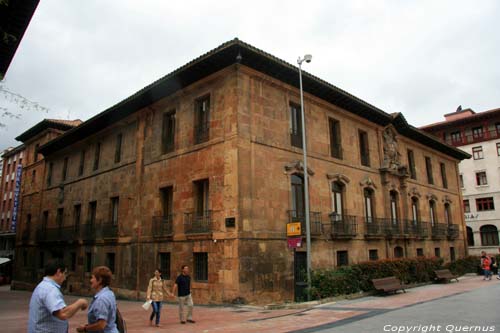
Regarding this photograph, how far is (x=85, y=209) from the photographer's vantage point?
25.4 meters

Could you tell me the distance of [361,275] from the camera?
1700 cm

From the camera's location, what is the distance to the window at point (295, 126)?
18750mm

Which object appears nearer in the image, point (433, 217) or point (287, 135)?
point (287, 135)

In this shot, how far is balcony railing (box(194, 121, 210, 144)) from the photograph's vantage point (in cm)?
1775

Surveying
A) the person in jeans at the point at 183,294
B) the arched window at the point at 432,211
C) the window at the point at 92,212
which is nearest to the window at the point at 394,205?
the arched window at the point at 432,211

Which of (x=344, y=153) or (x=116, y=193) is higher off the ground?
(x=344, y=153)

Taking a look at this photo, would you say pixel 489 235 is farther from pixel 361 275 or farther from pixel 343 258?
pixel 361 275

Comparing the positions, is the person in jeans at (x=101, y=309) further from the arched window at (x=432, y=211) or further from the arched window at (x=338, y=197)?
the arched window at (x=432, y=211)

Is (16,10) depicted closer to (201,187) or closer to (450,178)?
(201,187)

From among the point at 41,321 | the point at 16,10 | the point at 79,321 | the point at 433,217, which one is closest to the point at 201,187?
the point at 79,321

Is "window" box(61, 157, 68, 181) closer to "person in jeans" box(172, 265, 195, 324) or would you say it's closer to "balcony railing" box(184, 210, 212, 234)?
"balcony railing" box(184, 210, 212, 234)

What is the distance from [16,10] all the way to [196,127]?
8.54 m

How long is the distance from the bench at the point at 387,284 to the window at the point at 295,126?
698cm

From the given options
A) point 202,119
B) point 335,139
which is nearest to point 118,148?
point 202,119
